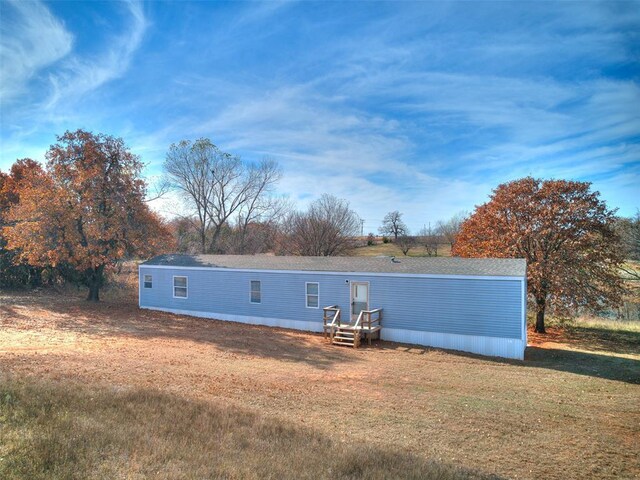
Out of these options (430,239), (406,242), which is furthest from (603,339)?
(430,239)

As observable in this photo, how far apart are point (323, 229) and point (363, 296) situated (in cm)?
1946

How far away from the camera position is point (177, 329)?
15961mm

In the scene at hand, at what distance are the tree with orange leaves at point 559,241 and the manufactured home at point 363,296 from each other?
442 centimetres

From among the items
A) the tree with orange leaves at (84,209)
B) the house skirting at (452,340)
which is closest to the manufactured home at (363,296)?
the house skirting at (452,340)

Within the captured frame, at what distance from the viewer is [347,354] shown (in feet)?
43.0

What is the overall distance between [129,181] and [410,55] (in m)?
15.4

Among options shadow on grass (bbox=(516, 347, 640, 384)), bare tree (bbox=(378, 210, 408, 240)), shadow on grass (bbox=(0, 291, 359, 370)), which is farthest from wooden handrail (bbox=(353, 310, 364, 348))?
bare tree (bbox=(378, 210, 408, 240))

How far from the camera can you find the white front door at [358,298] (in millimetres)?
16016

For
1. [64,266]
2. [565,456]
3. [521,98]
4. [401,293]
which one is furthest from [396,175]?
[565,456]

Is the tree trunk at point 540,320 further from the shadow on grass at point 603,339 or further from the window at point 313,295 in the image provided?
the window at point 313,295

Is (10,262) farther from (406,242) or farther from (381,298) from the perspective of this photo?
(406,242)

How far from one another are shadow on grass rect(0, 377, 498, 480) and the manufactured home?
9077 millimetres

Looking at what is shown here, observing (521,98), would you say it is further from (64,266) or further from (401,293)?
(64,266)

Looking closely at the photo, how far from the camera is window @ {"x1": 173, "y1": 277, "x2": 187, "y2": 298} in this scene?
65.5 feet
